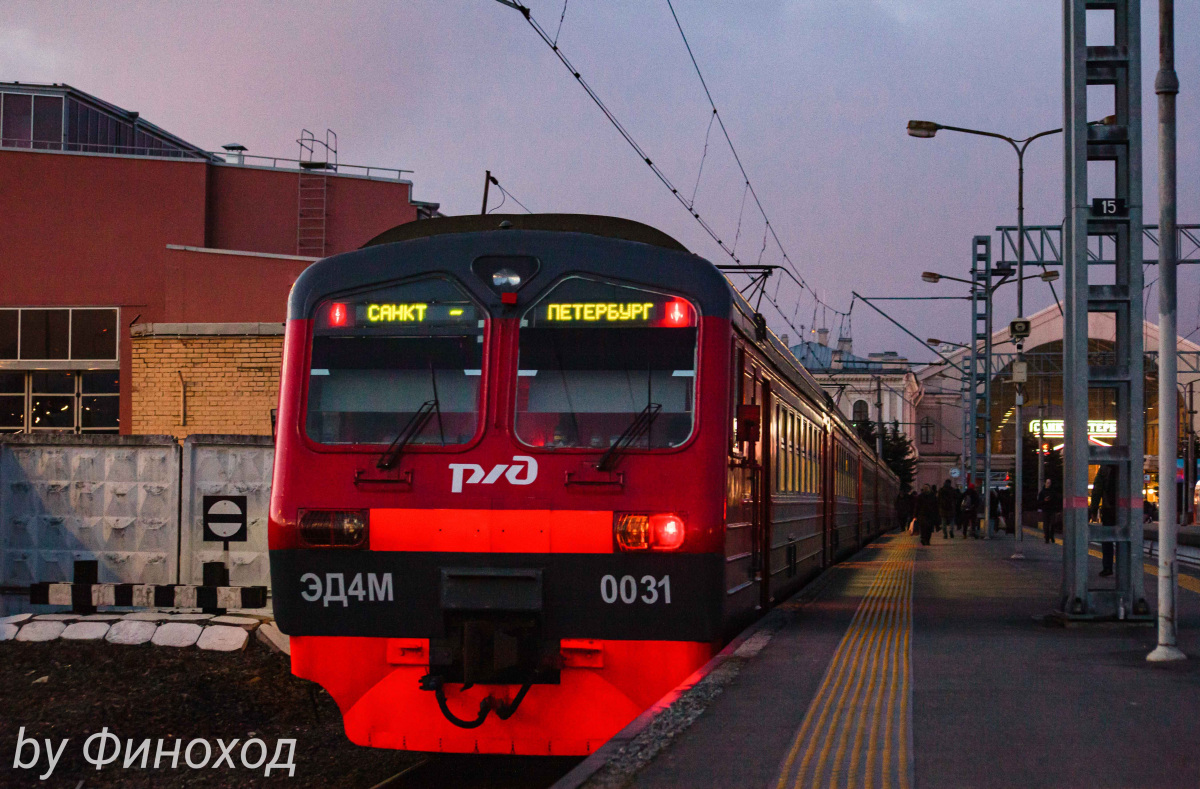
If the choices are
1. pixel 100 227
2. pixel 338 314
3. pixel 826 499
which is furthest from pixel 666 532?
pixel 100 227

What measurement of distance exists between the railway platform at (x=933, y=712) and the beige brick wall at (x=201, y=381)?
32.5 ft

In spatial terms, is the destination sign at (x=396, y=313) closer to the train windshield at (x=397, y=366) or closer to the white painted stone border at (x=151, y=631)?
the train windshield at (x=397, y=366)

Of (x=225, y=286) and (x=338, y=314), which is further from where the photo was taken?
(x=225, y=286)

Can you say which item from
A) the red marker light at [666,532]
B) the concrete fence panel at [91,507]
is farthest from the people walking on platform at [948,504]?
the red marker light at [666,532]

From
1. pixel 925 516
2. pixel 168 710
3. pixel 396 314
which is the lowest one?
pixel 168 710

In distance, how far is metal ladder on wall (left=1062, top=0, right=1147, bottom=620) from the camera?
10.5 m

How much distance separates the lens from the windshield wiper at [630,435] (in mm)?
7039

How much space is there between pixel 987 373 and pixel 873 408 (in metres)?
53.2

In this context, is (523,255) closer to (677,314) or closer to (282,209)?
(677,314)

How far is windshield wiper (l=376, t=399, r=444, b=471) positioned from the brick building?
55.9ft

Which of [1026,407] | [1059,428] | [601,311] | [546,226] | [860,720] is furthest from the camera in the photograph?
[1026,407]

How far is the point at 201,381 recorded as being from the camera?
63.1 feet

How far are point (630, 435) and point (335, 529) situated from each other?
162cm

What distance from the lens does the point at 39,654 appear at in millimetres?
10844
